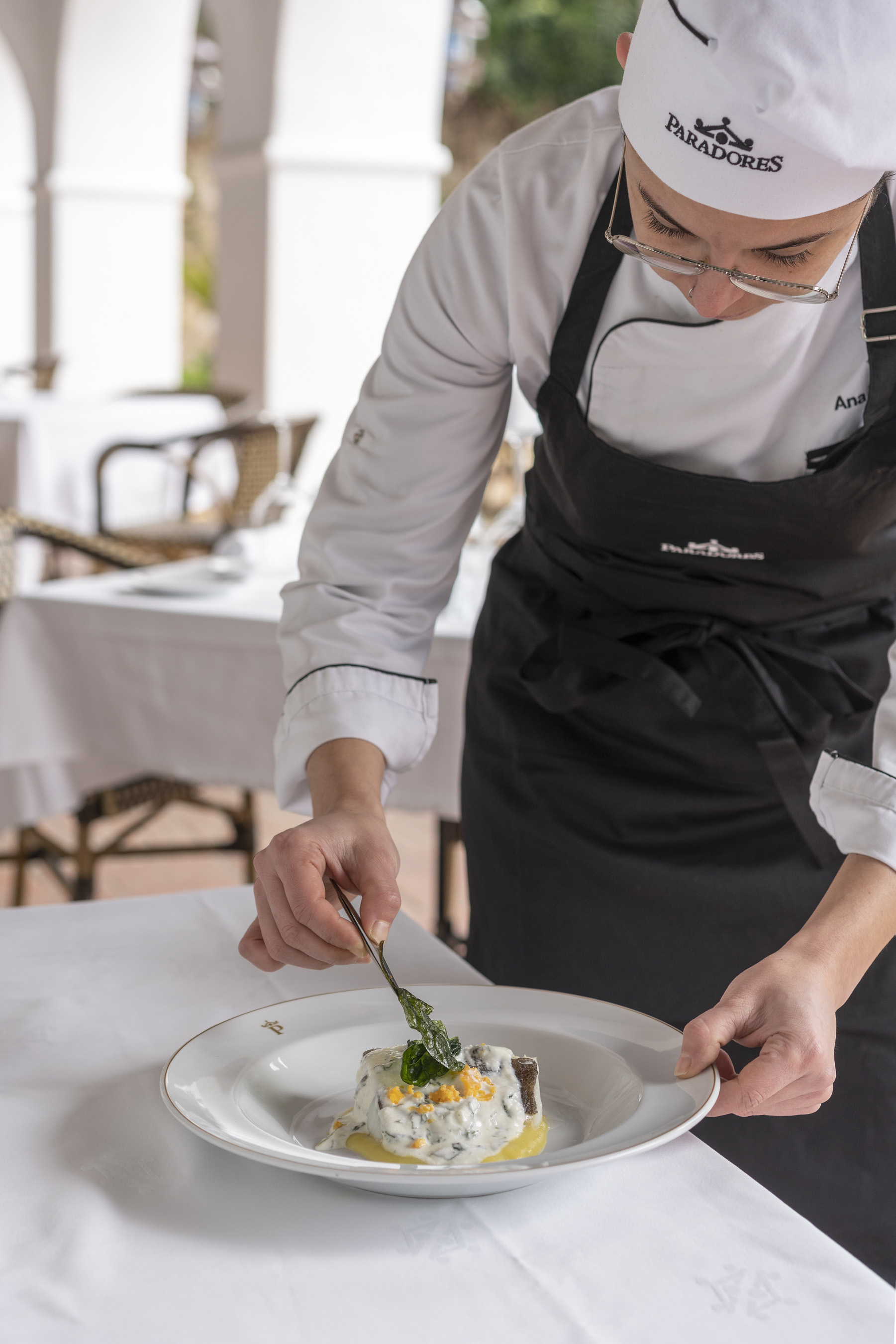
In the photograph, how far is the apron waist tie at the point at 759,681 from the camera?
1.08m

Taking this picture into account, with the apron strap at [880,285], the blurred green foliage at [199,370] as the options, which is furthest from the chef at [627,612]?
the blurred green foliage at [199,370]

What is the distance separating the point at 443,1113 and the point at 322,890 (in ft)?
0.65

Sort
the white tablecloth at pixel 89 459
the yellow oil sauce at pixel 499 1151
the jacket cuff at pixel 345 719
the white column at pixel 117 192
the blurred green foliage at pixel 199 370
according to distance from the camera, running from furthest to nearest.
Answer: the blurred green foliage at pixel 199 370, the white column at pixel 117 192, the white tablecloth at pixel 89 459, the jacket cuff at pixel 345 719, the yellow oil sauce at pixel 499 1151

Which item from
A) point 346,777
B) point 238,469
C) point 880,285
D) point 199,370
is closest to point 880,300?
point 880,285

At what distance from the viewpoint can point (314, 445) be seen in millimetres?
5133

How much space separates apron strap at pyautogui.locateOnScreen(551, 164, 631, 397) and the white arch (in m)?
8.80

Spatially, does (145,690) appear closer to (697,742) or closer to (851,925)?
(697,742)

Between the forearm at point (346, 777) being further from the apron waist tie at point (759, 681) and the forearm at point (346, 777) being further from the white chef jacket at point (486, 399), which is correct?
the apron waist tie at point (759, 681)

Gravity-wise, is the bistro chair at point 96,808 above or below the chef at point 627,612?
below

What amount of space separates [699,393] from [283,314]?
14.5 ft

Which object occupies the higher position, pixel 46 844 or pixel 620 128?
pixel 620 128

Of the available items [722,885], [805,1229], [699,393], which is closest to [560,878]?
[722,885]

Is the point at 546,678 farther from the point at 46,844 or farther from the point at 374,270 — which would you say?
the point at 374,270

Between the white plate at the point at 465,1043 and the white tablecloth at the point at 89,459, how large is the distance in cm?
362
